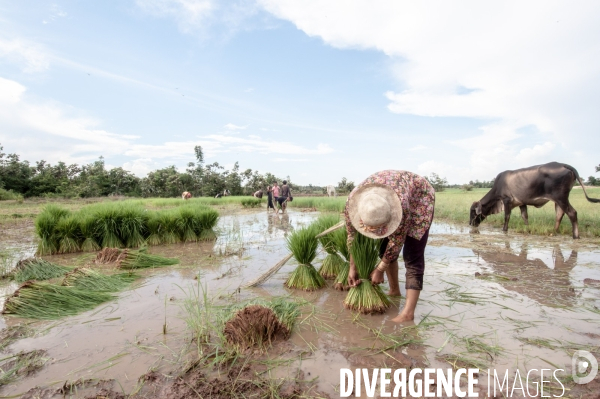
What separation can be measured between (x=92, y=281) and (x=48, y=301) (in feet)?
1.88

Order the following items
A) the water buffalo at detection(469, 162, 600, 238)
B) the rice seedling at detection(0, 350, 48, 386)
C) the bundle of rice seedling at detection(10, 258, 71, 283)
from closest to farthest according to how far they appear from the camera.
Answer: the rice seedling at detection(0, 350, 48, 386) → the bundle of rice seedling at detection(10, 258, 71, 283) → the water buffalo at detection(469, 162, 600, 238)

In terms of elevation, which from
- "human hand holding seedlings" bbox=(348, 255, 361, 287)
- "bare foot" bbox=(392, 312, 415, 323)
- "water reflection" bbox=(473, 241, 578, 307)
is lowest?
"bare foot" bbox=(392, 312, 415, 323)

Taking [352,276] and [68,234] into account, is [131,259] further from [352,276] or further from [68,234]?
[352,276]

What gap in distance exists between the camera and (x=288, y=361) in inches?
87.3

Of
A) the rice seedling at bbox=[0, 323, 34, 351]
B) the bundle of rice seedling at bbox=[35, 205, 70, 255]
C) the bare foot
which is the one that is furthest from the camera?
the bundle of rice seedling at bbox=[35, 205, 70, 255]

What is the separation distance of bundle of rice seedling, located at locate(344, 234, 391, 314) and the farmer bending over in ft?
0.59

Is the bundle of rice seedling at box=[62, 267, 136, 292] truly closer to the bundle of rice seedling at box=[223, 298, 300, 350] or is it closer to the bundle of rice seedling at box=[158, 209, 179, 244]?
the bundle of rice seedling at box=[223, 298, 300, 350]

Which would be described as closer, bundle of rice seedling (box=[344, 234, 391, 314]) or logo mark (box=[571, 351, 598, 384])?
logo mark (box=[571, 351, 598, 384])

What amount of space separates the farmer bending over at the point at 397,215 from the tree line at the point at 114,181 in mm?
30087

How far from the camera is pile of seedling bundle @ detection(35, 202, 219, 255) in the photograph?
20.5ft

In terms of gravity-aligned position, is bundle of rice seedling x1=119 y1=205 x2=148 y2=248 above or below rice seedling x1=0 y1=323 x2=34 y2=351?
above

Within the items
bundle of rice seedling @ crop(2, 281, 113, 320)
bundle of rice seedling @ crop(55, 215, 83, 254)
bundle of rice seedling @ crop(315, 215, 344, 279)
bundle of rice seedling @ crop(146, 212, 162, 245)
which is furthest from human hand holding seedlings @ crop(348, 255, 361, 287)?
bundle of rice seedling @ crop(55, 215, 83, 254)

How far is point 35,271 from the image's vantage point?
4371 mm

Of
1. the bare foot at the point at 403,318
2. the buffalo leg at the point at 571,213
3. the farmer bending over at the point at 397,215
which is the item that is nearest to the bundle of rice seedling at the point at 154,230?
the farmer bending over at the point at 397,215
